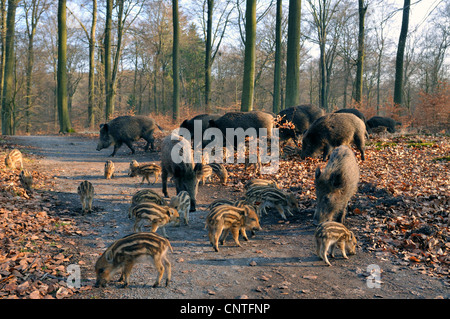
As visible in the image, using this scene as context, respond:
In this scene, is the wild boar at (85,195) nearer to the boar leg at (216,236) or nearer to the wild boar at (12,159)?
the boar leg at (216,236)

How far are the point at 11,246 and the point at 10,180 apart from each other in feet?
14.5

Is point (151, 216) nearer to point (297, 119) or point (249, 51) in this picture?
point (297, 119)

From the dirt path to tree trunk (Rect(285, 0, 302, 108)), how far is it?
8578 millimetres

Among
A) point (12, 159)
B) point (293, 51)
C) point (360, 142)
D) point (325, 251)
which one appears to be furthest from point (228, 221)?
point (293, 51)

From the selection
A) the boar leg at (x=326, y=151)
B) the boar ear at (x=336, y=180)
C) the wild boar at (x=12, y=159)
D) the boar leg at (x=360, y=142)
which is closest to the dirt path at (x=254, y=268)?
the boar ear at (x=336, y=180)

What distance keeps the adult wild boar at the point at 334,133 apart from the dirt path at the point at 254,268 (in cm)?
419

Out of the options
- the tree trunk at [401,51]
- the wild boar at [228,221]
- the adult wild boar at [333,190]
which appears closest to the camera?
the wild boar at [228,221]

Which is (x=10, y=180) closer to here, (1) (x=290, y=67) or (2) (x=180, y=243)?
(2) (x=180, y=243)

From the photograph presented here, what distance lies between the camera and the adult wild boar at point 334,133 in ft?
36.4

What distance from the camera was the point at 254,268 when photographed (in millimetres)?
4992

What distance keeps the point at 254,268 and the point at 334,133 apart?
7295 millimetres

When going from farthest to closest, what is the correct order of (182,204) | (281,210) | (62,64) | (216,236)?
(62,64), (281,210), (182,204), (216,236)

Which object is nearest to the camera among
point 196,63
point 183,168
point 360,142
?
point 183,168
